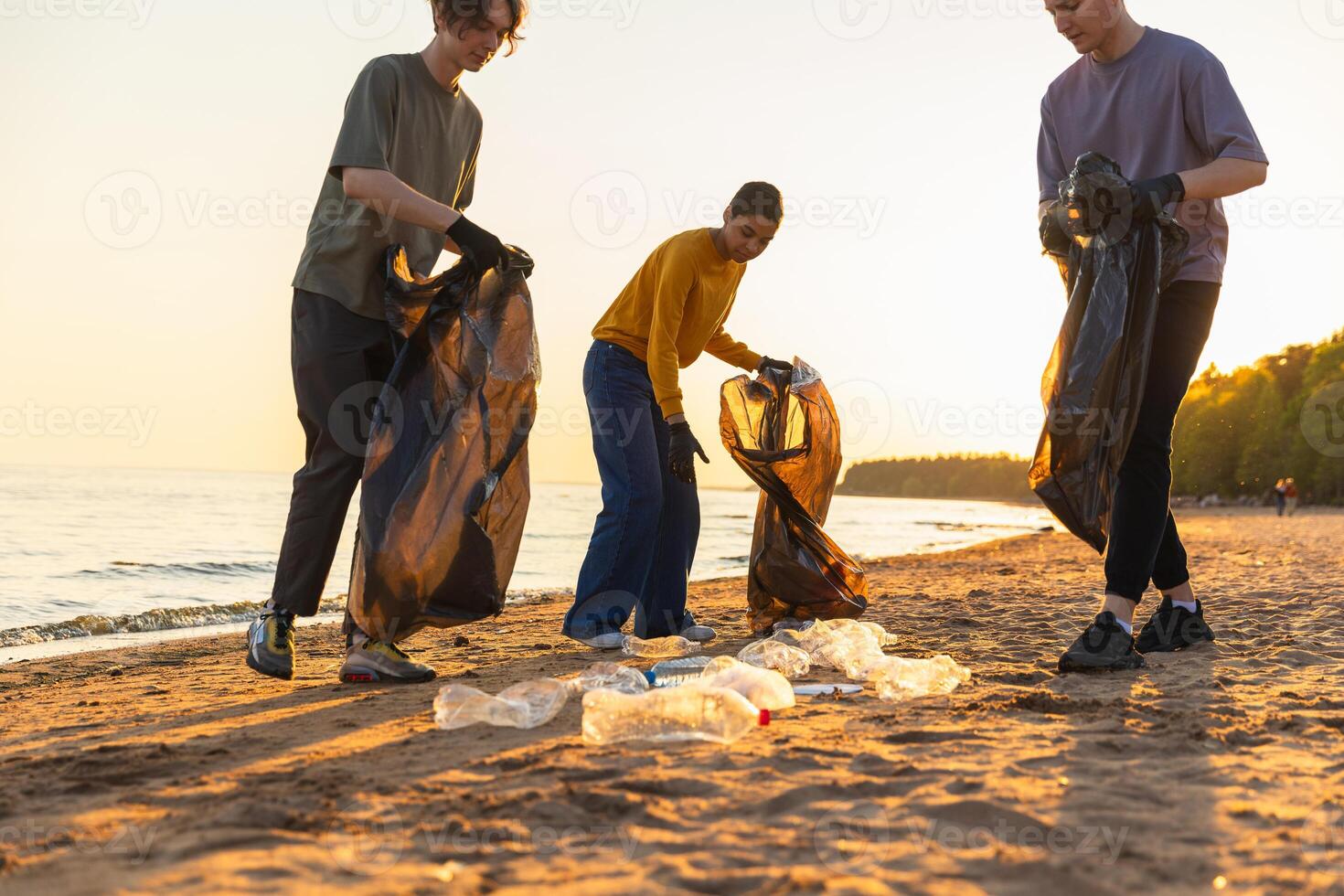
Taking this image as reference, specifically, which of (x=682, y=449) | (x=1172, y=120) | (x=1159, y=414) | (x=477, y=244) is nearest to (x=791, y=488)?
(x=682, y=449)

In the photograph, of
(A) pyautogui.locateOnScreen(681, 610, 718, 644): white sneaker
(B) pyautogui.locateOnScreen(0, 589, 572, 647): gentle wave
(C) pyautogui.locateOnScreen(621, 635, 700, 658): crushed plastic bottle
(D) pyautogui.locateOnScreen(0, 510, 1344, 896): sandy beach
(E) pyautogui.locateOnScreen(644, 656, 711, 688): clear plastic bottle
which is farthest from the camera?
(B) pyautogui.locateOnScreen(0, 589, 572, 647): gentle wave

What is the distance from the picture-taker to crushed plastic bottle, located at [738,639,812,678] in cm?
318

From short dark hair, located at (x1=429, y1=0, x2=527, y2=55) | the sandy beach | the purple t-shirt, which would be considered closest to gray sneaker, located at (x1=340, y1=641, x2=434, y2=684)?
the sandy beach

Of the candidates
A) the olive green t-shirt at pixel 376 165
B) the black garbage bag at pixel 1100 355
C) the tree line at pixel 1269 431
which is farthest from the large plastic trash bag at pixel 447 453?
the tree line at pixel 1269 431

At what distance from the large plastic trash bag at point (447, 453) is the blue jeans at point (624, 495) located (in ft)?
2.58

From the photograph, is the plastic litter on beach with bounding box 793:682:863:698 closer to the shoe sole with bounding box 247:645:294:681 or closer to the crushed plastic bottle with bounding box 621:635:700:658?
the crushed plastic bottle with bounding box 621:635:700:658

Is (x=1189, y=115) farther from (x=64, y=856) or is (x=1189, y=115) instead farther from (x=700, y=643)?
(x=64, y=856)

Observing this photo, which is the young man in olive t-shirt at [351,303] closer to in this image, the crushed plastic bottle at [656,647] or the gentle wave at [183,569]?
the crushed plastic bottle at [656,647]

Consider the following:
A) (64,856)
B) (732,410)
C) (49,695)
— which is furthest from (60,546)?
(64,856)


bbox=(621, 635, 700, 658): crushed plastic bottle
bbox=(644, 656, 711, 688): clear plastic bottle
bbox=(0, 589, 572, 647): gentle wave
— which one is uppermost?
bbox=(644, 656, 711, 688): clear plastic bottle

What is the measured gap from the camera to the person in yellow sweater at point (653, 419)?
394cm

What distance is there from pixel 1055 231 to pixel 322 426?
94.5 inches

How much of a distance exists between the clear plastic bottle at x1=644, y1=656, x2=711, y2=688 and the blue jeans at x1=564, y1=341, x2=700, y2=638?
780 mm

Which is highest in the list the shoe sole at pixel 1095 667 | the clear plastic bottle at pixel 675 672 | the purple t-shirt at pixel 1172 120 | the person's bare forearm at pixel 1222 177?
the purple t-shirt at pixel 1172 120
